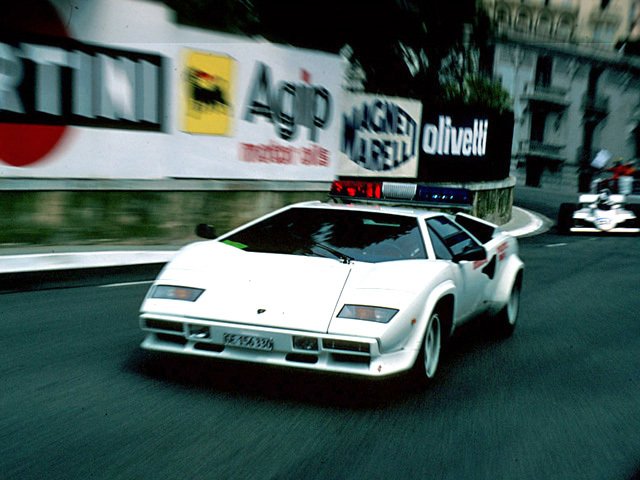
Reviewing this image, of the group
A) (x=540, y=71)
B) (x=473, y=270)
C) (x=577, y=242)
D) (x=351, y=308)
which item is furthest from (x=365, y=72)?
(x=540, y=71)

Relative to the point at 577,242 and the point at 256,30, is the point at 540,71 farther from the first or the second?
the point at 256,30

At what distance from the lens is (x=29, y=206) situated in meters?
12.2

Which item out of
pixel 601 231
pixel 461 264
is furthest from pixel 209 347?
pixel 601 231

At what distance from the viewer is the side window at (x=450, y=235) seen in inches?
256

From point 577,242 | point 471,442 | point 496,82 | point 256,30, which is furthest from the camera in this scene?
point 496,82

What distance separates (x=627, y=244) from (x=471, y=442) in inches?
656

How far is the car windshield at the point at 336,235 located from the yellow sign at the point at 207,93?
857 cm

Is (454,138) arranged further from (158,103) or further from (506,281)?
(506,281)

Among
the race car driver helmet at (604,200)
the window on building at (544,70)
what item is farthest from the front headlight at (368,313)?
the window on building at (544,70)

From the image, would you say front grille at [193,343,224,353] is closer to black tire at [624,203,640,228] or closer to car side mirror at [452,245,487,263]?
car side mirror at [452,245,487,263]

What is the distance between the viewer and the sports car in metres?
4.94

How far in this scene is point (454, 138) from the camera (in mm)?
21891

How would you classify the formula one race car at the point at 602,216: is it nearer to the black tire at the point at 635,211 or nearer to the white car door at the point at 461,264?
the black tire at the point at 635,211

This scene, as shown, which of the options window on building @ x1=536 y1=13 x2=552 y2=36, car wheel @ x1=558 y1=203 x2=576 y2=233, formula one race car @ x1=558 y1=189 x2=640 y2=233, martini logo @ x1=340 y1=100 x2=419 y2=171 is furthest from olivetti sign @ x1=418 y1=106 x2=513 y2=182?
window on building @ x1=536 y1=13 x2=552 y2=36
